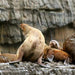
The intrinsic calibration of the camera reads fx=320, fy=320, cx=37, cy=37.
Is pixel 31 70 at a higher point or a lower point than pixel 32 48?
lower

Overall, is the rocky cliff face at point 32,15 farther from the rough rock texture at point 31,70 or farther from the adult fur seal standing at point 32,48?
the rough rock texture at point 31,70

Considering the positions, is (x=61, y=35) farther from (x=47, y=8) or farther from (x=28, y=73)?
(x=28, y=73)

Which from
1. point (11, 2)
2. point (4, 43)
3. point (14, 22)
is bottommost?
point (4, 43)

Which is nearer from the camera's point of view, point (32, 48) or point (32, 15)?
point (32, 48)

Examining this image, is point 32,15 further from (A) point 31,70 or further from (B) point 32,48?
(A) point 31,70

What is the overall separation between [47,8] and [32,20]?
0.88 meters

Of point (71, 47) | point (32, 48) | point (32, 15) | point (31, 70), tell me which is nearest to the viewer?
point (31, 70)

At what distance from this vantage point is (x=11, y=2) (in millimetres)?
13164

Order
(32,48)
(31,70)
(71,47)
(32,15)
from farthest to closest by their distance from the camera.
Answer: (32,15)
(71,47)
(32,48)
(31,70)

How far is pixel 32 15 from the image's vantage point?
1347 cm

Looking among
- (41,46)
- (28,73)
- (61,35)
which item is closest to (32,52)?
(41,46)

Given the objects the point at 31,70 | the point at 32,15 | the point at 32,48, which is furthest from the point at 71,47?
the point at 32,15

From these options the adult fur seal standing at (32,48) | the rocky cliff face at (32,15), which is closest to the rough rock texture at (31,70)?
the adult fur seal standing at (32,48)

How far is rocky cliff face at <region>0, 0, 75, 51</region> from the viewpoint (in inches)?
515
